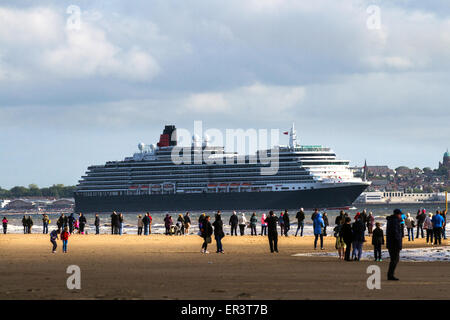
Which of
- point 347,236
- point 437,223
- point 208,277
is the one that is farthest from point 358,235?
point 437,223

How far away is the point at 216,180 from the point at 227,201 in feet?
13.6

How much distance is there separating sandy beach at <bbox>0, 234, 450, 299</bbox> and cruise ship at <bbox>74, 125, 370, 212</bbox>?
11684cm

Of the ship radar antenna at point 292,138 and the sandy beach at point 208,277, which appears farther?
the ship radar antenna at point 292,138

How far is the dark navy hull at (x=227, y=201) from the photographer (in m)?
146

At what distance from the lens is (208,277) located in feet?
65.8

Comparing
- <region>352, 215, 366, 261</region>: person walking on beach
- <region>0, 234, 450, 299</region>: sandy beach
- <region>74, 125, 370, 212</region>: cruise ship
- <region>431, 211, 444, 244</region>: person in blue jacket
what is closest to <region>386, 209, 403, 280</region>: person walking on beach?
<region>0, 234, 450, 299</region>: sandy beach

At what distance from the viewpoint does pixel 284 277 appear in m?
19.9

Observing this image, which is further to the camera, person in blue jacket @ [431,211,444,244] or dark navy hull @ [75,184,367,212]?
dark navy hull @ [75,184,367,212]

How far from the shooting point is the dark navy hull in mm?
145625

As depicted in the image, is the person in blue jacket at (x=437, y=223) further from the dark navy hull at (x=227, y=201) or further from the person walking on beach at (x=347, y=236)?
the dark navy hull at (x=227, y=201)

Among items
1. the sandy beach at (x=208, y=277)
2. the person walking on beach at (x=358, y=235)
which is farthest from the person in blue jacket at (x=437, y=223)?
the person walking on beach at (x=358, y=235)

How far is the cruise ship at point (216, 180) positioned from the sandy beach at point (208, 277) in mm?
116844

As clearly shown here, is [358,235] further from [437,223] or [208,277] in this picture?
[437,223]

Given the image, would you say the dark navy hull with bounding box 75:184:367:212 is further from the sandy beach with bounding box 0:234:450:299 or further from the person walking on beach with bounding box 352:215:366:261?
the person walking on beach with bounding box 352:215:366:261
